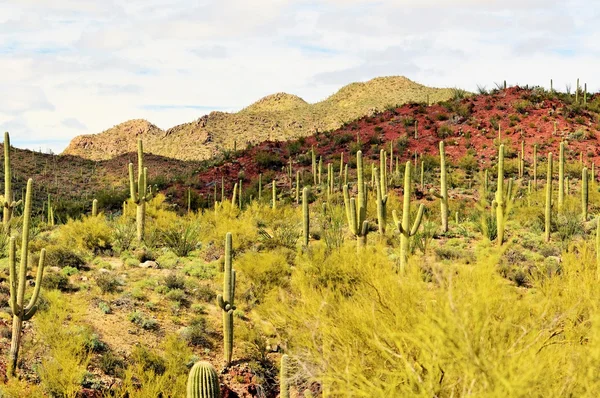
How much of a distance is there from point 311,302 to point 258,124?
71958 millimetres

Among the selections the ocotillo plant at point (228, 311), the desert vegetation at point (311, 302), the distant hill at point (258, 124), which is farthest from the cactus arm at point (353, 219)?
the distant hill at point (258, 124)

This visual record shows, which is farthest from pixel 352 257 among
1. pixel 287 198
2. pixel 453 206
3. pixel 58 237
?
pixel 287 198

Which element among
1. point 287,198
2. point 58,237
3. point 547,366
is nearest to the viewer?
point 547,366

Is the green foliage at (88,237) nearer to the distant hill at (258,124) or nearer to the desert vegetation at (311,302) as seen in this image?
the desert vegetation at (311,302)

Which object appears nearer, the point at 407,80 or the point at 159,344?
the point at 159,344

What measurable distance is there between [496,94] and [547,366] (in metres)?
44.0

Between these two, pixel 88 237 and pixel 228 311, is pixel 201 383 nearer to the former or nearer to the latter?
pixel 228 311

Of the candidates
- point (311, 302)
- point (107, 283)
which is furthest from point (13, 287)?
point (311, 302)

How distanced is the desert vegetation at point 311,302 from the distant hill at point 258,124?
47291 mm

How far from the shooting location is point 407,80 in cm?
9369

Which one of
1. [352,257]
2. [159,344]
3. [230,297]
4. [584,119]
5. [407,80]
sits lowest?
[159,344]

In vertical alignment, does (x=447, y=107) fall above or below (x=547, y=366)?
above

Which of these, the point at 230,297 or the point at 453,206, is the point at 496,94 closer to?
the point at 453,206

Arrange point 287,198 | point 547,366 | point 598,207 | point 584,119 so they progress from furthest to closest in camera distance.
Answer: point 584,119 < point 287,198 < point 598,207 < point 547,366
